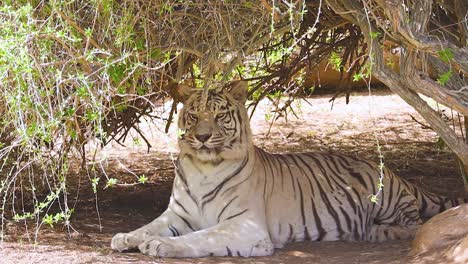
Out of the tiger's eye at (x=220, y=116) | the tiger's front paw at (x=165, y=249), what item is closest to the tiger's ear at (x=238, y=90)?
the tiger's eye at (x=220, y=116)

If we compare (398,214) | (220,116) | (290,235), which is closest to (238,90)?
(220,116)

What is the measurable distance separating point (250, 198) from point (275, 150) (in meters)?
3.32

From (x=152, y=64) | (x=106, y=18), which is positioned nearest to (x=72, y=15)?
(x=106, y=18)

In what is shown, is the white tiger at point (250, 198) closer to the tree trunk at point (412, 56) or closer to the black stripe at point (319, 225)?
the black stripe at point (319, 225)

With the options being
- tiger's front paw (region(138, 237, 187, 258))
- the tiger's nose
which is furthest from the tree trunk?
tiger's front paw (region(138, 237, 187, 258))

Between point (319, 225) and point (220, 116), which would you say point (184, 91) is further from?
point (319, 225)

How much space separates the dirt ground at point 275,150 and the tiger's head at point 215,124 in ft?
1.18

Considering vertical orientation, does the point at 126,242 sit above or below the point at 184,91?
below

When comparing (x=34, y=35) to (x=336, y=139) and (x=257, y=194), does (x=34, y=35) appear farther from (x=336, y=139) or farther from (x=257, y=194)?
(x=336, y=139)

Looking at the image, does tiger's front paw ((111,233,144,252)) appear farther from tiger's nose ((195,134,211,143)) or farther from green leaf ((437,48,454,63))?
green leaf ((437,48,454,63))

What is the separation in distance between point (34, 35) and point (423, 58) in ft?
7.88

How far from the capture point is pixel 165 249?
5.72 m

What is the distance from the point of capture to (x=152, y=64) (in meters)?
6.03

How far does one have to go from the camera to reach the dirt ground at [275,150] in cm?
582
